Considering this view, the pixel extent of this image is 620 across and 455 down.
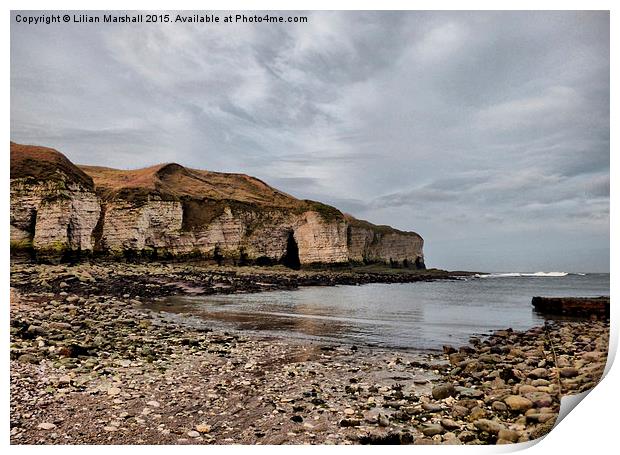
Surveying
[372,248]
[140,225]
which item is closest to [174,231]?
[140,225]

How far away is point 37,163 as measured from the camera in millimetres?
4863

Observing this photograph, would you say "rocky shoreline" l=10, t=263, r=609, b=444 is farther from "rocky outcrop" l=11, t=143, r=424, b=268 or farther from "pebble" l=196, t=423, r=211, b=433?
"rocky outcrop" l=11, t=143, r=424, b=268

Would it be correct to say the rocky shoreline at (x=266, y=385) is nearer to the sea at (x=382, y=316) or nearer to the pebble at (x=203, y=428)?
the pebble at (x=203, y=428)

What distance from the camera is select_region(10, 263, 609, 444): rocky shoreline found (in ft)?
9.37

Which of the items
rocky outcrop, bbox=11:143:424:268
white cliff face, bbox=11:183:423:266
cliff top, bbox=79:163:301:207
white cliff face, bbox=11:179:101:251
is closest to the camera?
white cliff face, bbox=11:179:101:251

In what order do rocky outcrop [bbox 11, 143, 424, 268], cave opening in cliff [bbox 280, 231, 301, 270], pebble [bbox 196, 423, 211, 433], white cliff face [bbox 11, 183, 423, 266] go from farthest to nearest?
1. cave opening in cliff [bbox 280, 231, 301, 270]
2. white cliff face [bbox 11, 183, 423, 266]
3. rocky outcrop [bbox 11, 143, 424, 268]
4. pebble [bbox 196, 423, 211, 433]

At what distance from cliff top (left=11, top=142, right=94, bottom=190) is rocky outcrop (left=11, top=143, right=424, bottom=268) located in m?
0.01

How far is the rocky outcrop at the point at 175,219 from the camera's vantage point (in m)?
5.41

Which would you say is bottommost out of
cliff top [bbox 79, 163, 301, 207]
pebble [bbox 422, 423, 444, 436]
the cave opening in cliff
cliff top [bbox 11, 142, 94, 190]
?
pebble [bbox 422, 423, 444, 436]

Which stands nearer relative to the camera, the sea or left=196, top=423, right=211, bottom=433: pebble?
left=196, top=423, right=211, bottom=433: pebble

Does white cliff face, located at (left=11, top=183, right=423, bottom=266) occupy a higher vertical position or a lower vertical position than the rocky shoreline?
higher

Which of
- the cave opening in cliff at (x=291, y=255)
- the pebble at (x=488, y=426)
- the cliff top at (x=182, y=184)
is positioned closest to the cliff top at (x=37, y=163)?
the cliff top at (x=182, y=184)

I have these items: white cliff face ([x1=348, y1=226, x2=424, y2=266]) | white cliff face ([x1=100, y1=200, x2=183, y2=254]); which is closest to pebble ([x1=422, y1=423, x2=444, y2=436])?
white cliff face ([x1=100, y1=200, x2=183, y2=254])
